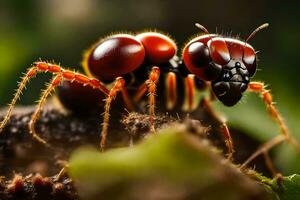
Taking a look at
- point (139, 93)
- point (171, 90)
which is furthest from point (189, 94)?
point (139, 93)

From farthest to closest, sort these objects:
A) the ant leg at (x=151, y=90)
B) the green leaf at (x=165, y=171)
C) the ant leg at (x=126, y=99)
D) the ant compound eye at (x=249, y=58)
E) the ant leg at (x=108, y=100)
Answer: the ant leg at (x=126, y=99) → the ant compound eye at (x=249, y=58) → the ant leg at (x=108, y=100) → the ant leg at (x=151, y=90) → the green leaf at (x=165, y=171)

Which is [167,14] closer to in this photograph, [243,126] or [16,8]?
[16,8]

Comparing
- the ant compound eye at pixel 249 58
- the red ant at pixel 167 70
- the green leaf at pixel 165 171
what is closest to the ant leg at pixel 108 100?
the red ant at pixel 167 70

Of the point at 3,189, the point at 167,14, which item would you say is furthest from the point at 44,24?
the point at 3,189

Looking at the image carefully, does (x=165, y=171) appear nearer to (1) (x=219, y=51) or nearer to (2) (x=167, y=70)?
(1) (x=219, y=51)

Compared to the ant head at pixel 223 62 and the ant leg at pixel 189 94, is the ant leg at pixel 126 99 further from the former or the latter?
the ant head at pixel 223 62

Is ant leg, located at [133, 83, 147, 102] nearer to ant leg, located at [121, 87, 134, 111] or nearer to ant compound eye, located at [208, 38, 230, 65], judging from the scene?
ant leg, located at [121, 87, 134, 111]

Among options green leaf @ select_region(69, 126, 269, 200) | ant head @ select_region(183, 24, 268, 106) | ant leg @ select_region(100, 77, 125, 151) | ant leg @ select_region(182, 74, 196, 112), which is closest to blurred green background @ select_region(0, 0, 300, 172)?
ant leg @ select_region(182, 74, 196, 112)
